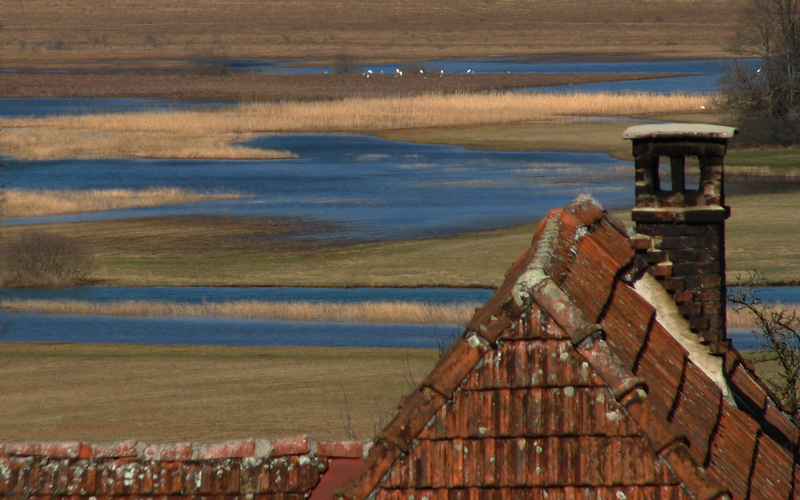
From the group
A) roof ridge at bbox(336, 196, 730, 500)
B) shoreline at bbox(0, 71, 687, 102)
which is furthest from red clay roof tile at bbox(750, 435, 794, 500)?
shoreline at bbox(0, 71, 687, 102)

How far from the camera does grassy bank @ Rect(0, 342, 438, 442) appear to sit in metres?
12.8

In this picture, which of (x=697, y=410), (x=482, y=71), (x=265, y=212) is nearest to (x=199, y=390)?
(x=697, y=410)

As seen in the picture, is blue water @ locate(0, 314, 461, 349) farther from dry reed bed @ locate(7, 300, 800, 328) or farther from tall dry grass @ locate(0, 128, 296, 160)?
tall dry grass @ locate(0, 128, 296, 160)

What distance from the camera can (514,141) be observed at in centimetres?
4922

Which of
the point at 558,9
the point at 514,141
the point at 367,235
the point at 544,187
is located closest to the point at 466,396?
the point at 367,235

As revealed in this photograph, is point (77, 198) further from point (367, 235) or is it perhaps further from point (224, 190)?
point (367, 235)

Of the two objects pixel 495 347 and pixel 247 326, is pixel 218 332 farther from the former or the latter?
pixel 495 347

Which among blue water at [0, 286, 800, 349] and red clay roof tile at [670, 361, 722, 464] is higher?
red clay roof tile at [670, 361, 722, 464]

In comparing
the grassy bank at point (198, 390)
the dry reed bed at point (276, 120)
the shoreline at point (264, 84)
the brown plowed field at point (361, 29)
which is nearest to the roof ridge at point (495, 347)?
the grassy bank at point (198, 390)

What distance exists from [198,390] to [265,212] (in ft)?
61.2

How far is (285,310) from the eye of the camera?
22.1m

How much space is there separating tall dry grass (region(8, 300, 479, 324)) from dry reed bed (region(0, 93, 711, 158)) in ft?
77.3

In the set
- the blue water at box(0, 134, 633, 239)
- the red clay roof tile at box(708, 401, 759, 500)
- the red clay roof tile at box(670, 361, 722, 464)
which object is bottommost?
the blue water at box(0, 134, 633, 239)

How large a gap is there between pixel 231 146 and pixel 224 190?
11.6m
